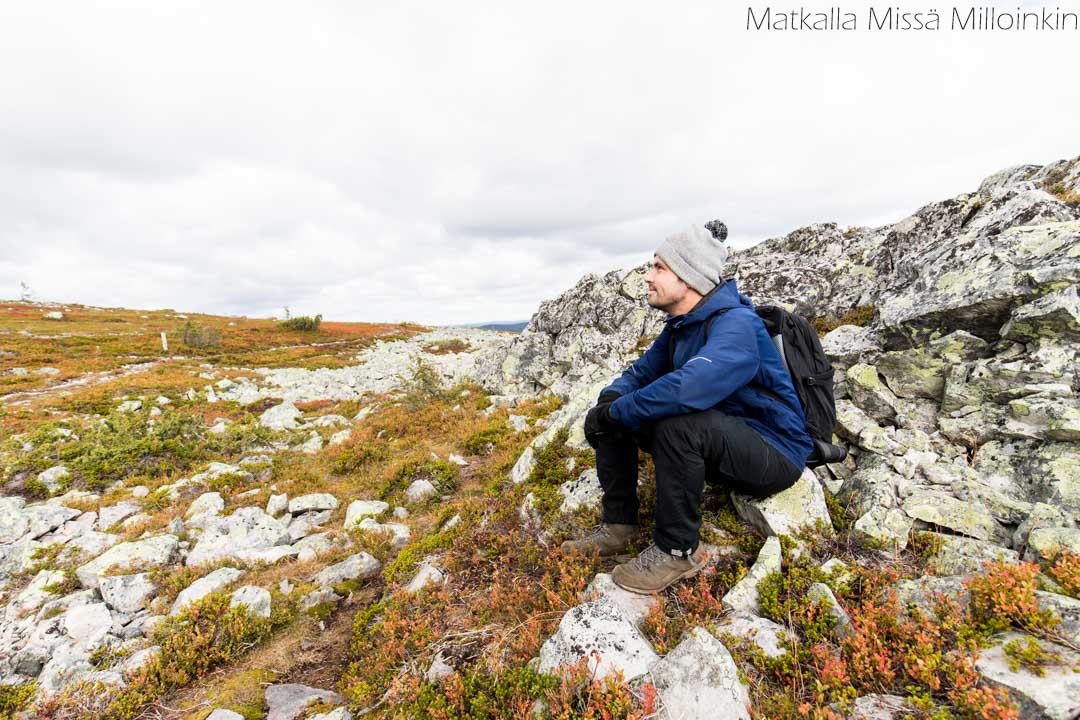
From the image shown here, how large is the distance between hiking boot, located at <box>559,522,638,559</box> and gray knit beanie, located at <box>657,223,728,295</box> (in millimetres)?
2917

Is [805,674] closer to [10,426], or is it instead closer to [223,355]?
[10,426]

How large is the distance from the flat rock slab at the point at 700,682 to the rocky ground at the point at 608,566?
1 cm

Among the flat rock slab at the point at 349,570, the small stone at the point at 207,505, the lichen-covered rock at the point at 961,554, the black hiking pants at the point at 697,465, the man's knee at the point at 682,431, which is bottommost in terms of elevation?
the flat rock slab at the point at 349,570

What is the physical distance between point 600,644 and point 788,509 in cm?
265

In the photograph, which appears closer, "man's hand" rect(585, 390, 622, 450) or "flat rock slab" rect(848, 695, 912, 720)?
"flat rock slab" rect(848, 695, 912, 720)

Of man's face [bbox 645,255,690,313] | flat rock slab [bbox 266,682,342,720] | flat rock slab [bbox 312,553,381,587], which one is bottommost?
flat rock slab [bbox 266,682,342,720]

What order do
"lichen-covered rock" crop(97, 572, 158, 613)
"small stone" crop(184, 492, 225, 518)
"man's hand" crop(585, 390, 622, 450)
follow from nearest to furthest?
1. "man's hand" crop(585, 390, 622, 450)
2. "lichen-covered rock" crop(97, 572, 158, 613)
3. "small stone" crop(184, 492, 225, 518)

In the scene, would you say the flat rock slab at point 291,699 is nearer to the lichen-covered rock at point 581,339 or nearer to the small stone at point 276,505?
the small stone at point 276,505

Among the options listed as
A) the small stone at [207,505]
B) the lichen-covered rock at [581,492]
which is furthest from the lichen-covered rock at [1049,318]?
the small stone at [207,505]

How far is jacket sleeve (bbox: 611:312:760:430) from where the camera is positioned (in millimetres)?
3834

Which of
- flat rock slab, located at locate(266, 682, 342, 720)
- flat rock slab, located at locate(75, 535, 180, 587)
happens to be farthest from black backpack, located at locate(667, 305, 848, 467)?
flat rock slab, located at locate(75, 535, 180, 587)

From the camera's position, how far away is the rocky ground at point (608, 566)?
3.10 meters

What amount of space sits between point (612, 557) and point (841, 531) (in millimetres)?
2528

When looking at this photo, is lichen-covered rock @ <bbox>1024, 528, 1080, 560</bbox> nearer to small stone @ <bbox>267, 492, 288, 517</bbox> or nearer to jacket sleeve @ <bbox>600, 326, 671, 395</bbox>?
jacket sleeve @ <bbox>600, 326, 671, 395</bbox>
